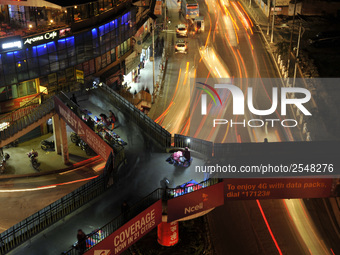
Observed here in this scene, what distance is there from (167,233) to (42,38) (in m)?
21.3

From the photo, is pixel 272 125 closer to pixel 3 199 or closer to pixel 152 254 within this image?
pixel 152 254

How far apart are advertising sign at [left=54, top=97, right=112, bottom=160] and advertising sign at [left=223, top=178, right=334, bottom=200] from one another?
8.27 m

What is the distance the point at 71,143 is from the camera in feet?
160

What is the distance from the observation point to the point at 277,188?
103ft

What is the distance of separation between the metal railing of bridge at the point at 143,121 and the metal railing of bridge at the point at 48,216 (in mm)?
6532

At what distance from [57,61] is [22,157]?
9.16 metres

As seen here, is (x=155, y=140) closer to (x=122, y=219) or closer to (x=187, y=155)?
(x=187, y=155)

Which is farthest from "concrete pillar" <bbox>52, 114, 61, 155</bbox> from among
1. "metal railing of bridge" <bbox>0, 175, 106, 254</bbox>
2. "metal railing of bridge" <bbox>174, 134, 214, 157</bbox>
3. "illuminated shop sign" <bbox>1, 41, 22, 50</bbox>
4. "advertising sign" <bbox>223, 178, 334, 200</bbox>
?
"advertising sign" <bbox>223, 178, 334, 200</bbox>

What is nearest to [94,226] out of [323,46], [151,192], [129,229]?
[129,229]

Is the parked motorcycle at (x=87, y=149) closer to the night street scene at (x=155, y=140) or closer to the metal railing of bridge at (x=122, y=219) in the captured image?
the night street scene at (x=155, y=140)

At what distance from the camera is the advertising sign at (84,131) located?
35059 mm

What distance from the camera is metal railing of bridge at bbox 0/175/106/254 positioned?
25.3 m

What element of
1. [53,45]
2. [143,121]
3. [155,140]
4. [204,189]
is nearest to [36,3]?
[53,45]

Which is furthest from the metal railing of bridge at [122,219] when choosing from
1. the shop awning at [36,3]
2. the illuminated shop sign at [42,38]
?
the shop awning at [36,3]
